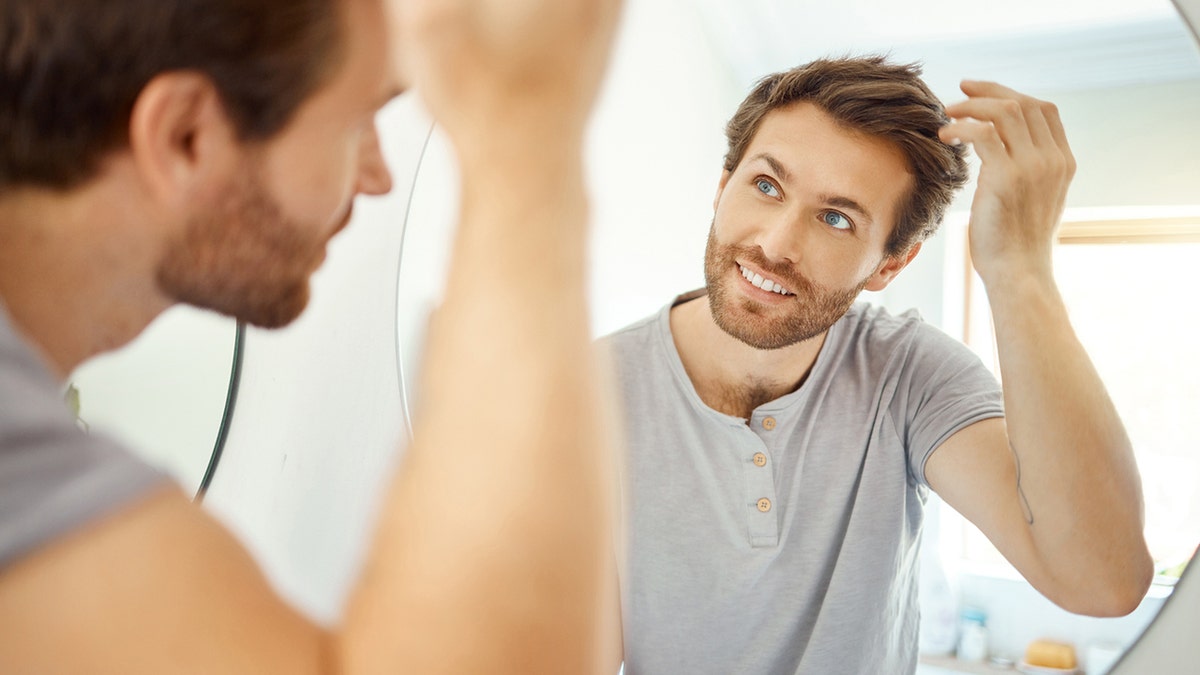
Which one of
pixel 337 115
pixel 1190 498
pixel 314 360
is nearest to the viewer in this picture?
pixel 337 115

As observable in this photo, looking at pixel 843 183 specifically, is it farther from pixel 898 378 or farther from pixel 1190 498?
pixel 1190 498

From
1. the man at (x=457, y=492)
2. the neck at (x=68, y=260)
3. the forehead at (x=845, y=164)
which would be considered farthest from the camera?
the forehead at (x=845, y=164)

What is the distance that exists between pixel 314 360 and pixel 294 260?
29 cm

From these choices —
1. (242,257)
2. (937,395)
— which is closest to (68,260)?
(242,257)

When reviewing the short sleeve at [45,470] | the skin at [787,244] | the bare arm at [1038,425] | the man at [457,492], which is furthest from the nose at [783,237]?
the short sleeve at [45,470]

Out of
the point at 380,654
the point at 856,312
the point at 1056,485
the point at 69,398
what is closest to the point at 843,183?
the point at 856,312

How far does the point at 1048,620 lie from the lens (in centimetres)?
51

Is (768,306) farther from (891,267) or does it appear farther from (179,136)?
(179,136)

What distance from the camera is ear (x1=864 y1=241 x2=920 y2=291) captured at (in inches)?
19.8

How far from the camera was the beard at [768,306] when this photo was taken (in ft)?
1.65

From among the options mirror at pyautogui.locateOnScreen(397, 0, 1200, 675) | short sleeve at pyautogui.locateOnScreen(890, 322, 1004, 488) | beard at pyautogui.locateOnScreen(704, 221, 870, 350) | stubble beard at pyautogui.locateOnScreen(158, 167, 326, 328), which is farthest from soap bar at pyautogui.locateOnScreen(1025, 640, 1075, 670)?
stubble beard at pyautogui.locateOnScreen(158, 167, 326, 328)

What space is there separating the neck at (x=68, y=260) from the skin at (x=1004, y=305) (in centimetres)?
32

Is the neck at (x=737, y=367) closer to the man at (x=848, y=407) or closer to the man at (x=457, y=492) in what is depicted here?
the man at (x=848, y=407)

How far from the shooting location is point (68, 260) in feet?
1.22
